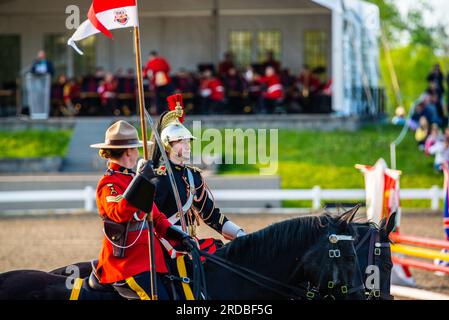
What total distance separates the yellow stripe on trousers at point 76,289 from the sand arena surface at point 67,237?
226 inches

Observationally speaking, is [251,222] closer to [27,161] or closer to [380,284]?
[27,161]

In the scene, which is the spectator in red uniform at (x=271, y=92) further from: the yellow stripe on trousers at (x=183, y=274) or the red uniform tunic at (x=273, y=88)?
the yellow stripe on trousers at (x=183, y=274)

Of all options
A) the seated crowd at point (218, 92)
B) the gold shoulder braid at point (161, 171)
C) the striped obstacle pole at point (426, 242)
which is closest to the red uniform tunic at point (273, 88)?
the seated crowd at point (218, 92)

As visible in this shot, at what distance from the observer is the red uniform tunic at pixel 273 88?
23078 mm

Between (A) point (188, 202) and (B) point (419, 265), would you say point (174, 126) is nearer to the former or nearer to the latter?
(A) point (188, 202)

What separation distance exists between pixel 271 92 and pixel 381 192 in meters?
12.9

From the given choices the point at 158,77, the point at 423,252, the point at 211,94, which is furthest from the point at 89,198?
the point at 423,252

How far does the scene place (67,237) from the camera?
48.5ft

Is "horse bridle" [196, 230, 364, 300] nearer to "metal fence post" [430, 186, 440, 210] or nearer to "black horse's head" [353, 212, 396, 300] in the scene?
"black horse's head" [353, 212, 396, 300]

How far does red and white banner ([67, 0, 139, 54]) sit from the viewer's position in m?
5.80
